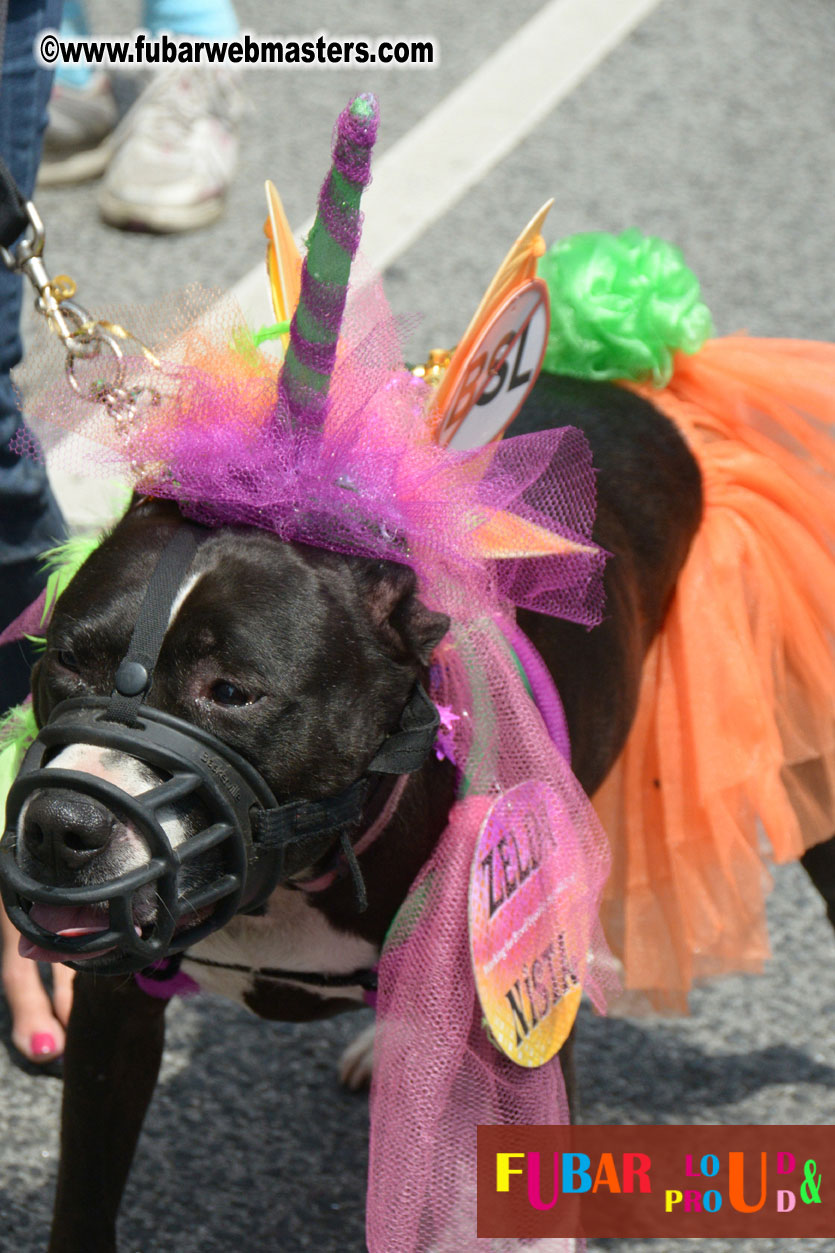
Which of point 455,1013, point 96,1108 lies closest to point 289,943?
point 455,1013

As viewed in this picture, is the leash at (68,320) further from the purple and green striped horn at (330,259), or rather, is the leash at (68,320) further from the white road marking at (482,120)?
the white road marking at (482,120)

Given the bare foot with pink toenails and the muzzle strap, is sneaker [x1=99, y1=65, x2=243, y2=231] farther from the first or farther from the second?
the muzzle strap

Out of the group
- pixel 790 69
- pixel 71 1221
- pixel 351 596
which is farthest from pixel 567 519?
pixel 790 69

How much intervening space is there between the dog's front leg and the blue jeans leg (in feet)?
2.09

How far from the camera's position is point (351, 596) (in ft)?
5.95

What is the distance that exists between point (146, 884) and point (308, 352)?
59 cm

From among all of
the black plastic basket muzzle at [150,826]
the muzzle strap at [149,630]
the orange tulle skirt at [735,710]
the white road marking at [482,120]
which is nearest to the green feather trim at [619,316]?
the orange tulle skirt at [735,710]

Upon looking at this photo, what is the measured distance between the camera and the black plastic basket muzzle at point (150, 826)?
1555mm

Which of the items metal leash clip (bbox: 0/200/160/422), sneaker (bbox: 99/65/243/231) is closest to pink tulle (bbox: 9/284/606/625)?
metal leash clip (bbox: 0/200/160/422)

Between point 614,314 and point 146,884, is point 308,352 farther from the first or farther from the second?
point 614,314

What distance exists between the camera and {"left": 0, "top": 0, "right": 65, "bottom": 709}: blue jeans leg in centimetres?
237

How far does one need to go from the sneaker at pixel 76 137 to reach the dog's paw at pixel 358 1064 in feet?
10.8

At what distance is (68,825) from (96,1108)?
70 cm

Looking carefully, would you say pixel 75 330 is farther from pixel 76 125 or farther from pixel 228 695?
pixel 76 125
